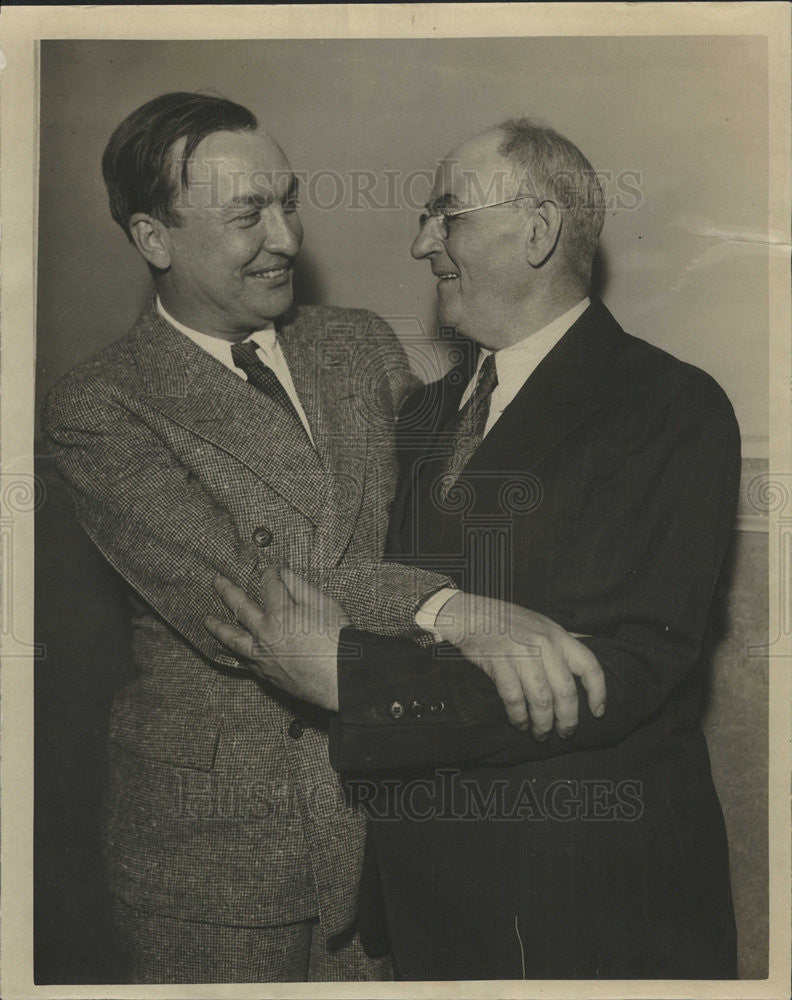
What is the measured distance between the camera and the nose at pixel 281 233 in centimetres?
185

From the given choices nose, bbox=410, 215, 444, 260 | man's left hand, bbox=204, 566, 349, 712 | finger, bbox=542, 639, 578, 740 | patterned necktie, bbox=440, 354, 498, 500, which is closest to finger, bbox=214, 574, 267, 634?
man's left hand, bbox=204, 566, 349, 712

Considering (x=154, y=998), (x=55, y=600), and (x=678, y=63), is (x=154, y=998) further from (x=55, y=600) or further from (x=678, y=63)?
(x=678, y=63)

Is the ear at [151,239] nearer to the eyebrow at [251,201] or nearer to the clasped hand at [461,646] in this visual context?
the eyebrow at [251,201]

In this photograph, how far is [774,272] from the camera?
1.94 metres

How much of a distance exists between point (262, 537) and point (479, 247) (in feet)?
2.24

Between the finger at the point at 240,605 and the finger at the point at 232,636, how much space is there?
0.02 m

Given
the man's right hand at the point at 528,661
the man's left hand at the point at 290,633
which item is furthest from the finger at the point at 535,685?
the man's left hand at the point at 290,633

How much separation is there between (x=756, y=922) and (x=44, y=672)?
1544 millimetres

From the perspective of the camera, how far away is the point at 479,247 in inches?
71.8

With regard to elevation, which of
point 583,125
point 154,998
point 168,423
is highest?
point 583,125

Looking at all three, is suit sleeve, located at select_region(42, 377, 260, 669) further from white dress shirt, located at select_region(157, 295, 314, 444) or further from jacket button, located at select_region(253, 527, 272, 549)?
white dress shirt, located at select_region(157, 295, 314, 444)

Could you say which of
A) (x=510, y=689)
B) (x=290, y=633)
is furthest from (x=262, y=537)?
(x=510, y=689)

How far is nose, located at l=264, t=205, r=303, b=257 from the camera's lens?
72.8 inches

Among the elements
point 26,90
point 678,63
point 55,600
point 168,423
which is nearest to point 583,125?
point 678,63
